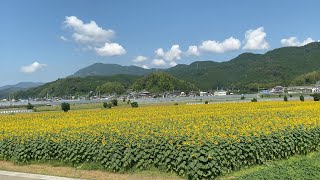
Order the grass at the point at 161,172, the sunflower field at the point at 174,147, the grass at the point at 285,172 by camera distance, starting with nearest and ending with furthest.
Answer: the grass at the point at 285,172
the grass at the point at 161,172
the sunflower field at the point at 174,147

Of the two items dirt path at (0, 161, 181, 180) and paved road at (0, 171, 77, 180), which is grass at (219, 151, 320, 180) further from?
paved road at (0, 171, 77, 180)

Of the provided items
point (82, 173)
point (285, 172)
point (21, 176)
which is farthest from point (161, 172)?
point (21, 176)

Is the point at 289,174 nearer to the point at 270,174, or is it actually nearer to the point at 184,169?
the point at 270,174

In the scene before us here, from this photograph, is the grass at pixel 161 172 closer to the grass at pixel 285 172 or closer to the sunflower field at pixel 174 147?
the grass at pixel 285 172

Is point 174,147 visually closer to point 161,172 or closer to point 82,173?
point 161,172

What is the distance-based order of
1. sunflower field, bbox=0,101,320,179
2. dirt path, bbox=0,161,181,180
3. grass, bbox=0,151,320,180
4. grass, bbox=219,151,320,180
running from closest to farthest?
grass, bbox=219,151,320,180 < grass, bbox=0,151,320,180 < sunflower field, bbox=0,101,320,179 < dirt path, bbox=0,161,181,180

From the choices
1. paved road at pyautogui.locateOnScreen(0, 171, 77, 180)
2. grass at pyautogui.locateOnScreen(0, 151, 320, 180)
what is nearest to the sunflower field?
grass at pyautogui.locateOnScreen(0, 151, 320, 180)

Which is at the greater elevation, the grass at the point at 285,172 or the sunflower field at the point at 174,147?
the sunflower field at the point at 174,147

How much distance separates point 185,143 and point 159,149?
3.42ft

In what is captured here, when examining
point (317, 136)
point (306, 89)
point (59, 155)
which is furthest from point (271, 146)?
point (306, 89)

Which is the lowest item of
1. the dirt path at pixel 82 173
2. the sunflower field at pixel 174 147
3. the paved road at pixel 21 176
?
the dirt path at pixel 82 173

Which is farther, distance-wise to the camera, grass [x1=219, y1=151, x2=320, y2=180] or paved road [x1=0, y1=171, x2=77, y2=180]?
paved road [x1=0, y1=171, x2=77, y2=180]

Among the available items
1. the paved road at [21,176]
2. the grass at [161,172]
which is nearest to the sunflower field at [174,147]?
the grass at [161,172]

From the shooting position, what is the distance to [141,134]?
12.5 meters
